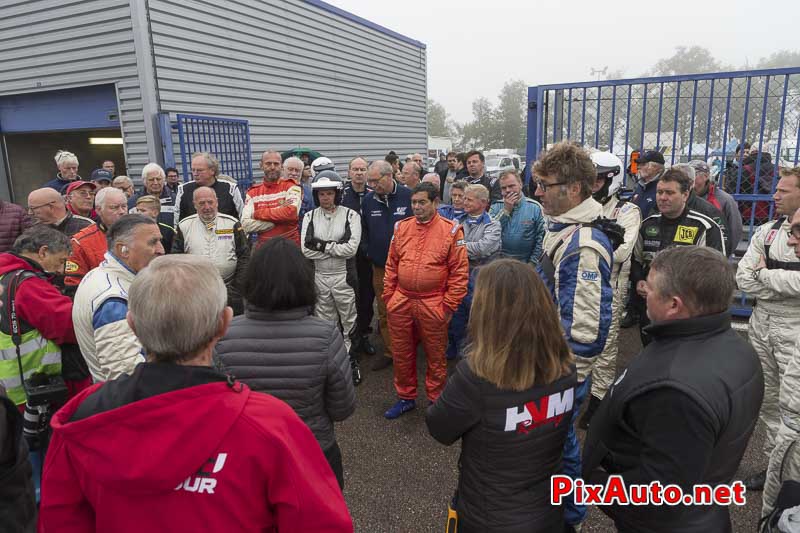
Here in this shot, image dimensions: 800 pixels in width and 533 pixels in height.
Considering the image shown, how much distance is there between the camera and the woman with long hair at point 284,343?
2.08 meters

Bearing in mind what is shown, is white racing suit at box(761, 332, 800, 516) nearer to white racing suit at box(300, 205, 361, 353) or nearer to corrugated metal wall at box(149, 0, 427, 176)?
white racing suit at box(300, 205, 361, 353)

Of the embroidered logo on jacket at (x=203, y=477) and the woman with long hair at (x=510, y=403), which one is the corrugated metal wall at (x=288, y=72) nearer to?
the woman with long hair at (x=510, y=403)

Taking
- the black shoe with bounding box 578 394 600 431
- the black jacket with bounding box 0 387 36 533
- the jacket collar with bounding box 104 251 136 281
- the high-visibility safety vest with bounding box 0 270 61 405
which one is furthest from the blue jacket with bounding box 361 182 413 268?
the black jacket with bounding box 0 387 36 533

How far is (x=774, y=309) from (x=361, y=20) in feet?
41.2

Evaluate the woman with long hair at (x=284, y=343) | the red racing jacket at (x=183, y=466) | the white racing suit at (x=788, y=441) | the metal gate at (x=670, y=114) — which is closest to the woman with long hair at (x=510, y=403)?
the woman with long hair at (x=284, y=343)

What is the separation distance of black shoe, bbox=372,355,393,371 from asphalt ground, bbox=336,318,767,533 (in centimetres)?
59

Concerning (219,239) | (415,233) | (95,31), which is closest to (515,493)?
(415,233)

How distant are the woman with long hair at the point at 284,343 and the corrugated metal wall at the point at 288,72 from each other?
6819 mm

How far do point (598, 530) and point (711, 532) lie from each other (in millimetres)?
1326

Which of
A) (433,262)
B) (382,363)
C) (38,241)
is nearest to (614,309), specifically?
(433,262)

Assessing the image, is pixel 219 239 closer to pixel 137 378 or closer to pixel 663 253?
pixel 137 378

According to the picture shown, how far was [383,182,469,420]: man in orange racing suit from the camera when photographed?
3.95m

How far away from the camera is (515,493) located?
1.80 m

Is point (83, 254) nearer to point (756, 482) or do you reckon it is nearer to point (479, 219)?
point (479, 219)
